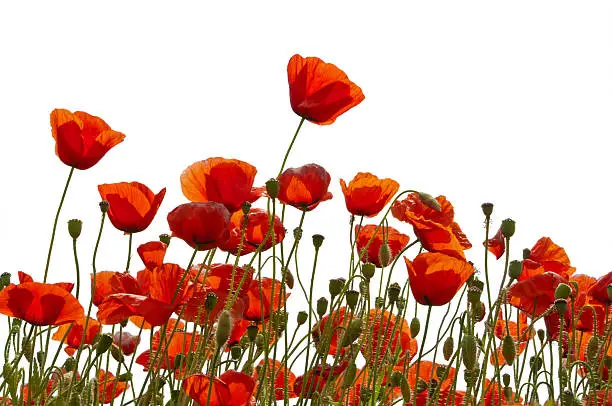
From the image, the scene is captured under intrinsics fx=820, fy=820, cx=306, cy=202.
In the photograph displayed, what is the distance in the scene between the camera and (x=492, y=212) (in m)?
2.59

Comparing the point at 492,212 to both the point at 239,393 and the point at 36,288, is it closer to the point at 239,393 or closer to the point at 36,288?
the point at 239,393

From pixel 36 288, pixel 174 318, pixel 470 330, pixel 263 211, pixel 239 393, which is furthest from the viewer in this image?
pixel 174 318

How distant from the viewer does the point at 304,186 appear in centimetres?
254

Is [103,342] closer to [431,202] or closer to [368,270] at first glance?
[368,270]

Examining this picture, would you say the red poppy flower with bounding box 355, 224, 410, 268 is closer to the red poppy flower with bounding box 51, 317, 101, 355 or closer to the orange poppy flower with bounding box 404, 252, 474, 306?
the orange poppy flower with bounding box 404, 252, 474, 306

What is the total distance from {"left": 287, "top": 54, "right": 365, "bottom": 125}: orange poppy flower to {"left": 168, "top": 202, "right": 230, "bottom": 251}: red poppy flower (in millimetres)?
501

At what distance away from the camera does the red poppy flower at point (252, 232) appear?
8.11 feet

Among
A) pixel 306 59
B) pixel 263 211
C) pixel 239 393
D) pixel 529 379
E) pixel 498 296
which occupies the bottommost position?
pixel 239 393

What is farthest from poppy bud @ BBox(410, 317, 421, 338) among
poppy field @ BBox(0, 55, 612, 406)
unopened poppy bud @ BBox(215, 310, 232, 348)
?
unopened poppy bud @ BBox(215, 310, 232, 348)

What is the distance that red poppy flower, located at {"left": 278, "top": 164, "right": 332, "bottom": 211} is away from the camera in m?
2.53

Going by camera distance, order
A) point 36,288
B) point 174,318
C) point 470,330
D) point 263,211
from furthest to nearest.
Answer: point 174,318, point 263,211, point 470,330, point 36,288

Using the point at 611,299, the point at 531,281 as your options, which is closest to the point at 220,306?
the point at 531,281

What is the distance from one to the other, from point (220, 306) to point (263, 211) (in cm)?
45

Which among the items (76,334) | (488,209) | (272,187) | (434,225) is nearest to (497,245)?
(488,209)
